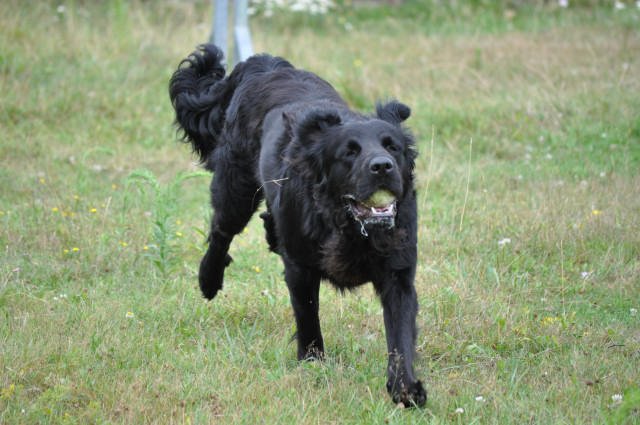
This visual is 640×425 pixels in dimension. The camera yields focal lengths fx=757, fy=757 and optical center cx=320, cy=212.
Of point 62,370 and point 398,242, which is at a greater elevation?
point 398,242

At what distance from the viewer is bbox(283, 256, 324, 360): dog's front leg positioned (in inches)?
152

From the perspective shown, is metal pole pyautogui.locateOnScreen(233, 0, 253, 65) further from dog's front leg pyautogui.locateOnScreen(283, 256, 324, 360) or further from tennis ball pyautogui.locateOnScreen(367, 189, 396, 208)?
tennis ball pyautogui.locateOnScreen(367, 189, 396, 208)

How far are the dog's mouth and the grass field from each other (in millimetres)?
727

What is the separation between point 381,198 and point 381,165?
165mm

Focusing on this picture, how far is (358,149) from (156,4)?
9.61m

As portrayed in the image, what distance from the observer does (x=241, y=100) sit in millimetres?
4832

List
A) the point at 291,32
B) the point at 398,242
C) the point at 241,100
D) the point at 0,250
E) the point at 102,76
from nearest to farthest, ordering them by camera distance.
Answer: the point at 398,242 → the point at 241,100 → the point at 0,250 → the point at 102,76 → the point at 291,32

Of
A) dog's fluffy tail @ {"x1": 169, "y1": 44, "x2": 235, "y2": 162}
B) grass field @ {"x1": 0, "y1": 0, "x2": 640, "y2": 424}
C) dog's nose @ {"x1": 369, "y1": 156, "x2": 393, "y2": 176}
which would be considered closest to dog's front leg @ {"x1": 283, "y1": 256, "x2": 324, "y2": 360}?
grass field @ {"x1": 0, "y1": 0, "x2": 640, "y2": 424}

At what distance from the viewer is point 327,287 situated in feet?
16.2

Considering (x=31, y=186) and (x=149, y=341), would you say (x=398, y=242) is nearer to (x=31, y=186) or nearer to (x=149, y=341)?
(x=149, y=341)

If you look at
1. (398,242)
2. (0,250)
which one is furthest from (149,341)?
(0,250)

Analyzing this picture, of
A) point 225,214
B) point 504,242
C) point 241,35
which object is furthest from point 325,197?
point 241,35

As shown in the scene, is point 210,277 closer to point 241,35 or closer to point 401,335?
point 401,335

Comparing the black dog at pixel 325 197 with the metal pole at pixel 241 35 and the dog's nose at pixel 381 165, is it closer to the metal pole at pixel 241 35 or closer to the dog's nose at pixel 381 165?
the dog's nose at pixel 381 165
